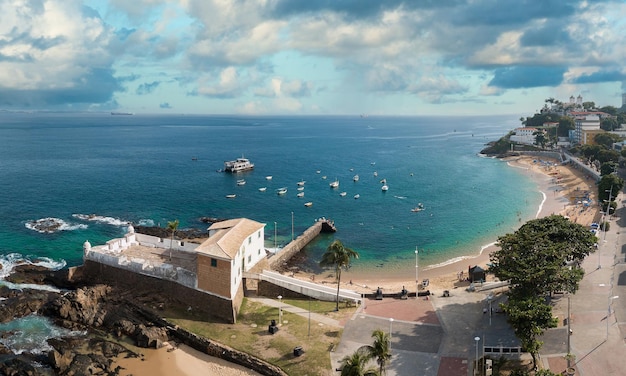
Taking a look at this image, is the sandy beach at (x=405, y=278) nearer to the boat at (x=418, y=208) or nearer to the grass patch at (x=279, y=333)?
the grass patch at (x=279, y=333)

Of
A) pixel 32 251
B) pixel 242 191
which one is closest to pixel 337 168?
pixel 242 191

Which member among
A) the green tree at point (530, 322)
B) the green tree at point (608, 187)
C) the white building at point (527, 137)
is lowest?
the green tree at point (530, 322)

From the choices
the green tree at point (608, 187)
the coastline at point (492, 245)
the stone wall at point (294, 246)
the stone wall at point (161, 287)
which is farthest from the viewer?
the green tree at point (608, 187)

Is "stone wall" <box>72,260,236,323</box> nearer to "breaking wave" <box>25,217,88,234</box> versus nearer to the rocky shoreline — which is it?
the rocky shoreline

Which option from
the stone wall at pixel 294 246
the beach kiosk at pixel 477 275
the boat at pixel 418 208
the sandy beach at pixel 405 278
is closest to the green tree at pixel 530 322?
the sandy beach at pixel 405 278

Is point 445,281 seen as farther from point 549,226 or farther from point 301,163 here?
point 301,163

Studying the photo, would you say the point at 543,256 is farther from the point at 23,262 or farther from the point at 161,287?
the point at 23,262
